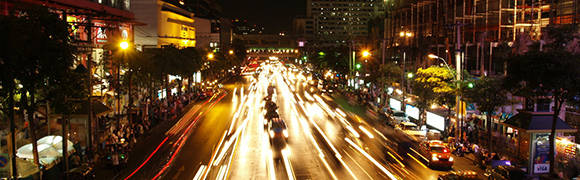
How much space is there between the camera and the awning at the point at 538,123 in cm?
2292

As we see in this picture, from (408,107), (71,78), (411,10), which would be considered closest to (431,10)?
(411,10)

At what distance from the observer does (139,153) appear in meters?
29.3

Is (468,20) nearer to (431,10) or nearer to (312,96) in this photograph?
(431,10)

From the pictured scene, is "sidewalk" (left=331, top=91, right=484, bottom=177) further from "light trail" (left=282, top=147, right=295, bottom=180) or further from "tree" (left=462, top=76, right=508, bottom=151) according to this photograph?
"light trail" (left=282, top=147, right=295, bottom=180)

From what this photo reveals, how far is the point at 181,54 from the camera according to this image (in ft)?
173

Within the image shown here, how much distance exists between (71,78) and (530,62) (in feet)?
59.9

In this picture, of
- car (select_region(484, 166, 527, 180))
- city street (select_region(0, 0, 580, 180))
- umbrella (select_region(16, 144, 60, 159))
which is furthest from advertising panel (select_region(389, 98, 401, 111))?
umbrella (select_region(16, 144, 60, 159))

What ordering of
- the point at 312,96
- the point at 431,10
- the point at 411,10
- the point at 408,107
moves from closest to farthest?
the point at 408,107, the point at 431,10, the point at 411,10, the point at 312,96

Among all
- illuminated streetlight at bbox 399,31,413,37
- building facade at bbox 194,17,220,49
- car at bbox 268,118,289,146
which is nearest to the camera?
car at bbox 268,118,289,146

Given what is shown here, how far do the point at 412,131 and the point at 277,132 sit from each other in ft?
33.6

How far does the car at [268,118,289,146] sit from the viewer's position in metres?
33.9

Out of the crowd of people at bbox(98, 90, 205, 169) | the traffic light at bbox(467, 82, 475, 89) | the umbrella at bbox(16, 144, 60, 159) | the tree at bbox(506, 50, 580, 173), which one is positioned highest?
the tree at bbox(506, 50, 580, 173)

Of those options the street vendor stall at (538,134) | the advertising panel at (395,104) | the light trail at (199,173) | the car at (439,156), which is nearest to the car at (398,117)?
the advertising panel at (395,104)

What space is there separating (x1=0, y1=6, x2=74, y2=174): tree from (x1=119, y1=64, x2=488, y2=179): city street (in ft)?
23.9
